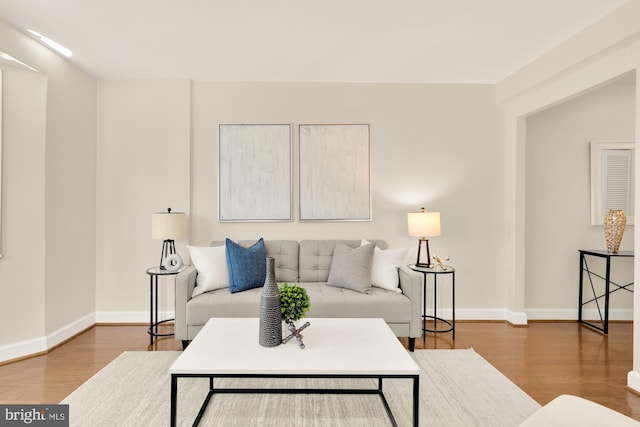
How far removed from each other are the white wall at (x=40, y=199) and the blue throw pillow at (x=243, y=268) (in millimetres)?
1610

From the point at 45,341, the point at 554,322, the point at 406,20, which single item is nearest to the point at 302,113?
the point at 406,20

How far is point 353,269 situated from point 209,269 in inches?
53.1

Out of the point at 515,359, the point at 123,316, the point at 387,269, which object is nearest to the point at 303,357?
the point at 387,269

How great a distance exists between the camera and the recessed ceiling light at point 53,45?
324 cm

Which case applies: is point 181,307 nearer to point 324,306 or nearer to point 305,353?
point 324,306

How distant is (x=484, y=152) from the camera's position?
4.43m

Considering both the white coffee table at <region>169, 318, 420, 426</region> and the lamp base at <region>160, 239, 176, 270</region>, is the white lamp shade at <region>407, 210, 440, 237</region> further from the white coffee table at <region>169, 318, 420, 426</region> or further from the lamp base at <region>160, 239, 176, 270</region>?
the lamp base at <region>160, 239, 176, 270</region>

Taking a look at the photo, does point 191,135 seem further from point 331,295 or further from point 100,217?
point 331,295

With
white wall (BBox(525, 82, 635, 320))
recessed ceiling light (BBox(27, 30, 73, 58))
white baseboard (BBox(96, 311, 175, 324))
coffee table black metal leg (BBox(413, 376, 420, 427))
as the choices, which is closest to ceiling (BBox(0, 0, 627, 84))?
recessed ceiling light (BBox(27, 30, 73, 58))

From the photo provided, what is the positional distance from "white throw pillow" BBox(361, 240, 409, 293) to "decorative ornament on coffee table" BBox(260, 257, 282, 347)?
1.61m

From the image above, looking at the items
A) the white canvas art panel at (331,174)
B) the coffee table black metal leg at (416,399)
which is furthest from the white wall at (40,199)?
the coffee table black metal leg at (416,399)

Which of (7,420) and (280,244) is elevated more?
(280,244)

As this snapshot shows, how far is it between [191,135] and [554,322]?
4604mm

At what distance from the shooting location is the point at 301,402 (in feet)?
8.32
